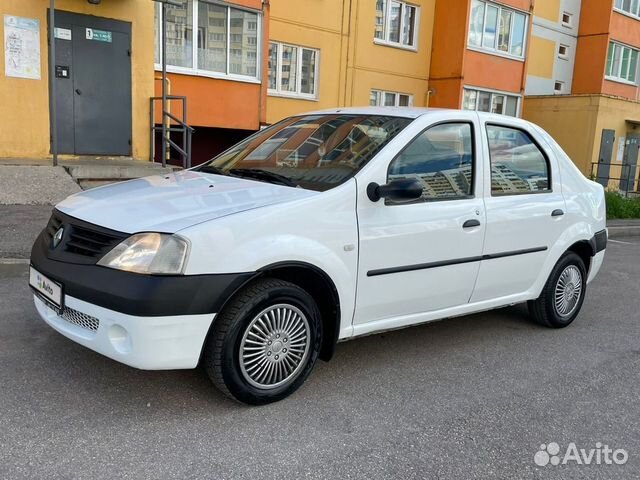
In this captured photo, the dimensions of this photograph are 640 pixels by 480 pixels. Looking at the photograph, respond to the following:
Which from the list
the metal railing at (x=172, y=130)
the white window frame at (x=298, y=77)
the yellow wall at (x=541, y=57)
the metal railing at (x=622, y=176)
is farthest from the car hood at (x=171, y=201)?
the yellow wall at (x=541, y=57)

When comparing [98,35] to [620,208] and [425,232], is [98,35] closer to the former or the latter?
[425,232]

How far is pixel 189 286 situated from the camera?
305cm

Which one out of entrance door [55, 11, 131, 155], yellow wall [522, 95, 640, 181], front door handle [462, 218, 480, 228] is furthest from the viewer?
yellow wall [522, 95, 640, 181]

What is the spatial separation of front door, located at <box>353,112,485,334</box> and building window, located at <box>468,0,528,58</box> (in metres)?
16.5

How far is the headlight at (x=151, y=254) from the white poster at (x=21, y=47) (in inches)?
317

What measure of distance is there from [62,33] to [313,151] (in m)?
7.74

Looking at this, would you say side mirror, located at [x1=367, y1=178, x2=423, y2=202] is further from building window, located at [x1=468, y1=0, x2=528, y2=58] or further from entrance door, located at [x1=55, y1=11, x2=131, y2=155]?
building window, located at [x1=468, y1=0, x2=528, y2=58]

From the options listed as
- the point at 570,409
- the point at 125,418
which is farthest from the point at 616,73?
the point at 125,418

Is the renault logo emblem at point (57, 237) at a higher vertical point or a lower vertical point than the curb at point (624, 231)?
higher

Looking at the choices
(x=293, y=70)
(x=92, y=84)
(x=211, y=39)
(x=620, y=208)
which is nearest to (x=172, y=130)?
(x=92, y=84)

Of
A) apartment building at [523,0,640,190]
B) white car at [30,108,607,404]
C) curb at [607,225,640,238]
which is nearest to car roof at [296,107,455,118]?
white car at [30,108,607,404]

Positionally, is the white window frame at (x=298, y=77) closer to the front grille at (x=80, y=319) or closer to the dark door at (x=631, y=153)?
the front grille at (x=80, y=319)

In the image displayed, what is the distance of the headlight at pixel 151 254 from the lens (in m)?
3.05

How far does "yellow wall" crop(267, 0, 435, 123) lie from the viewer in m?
15.5
